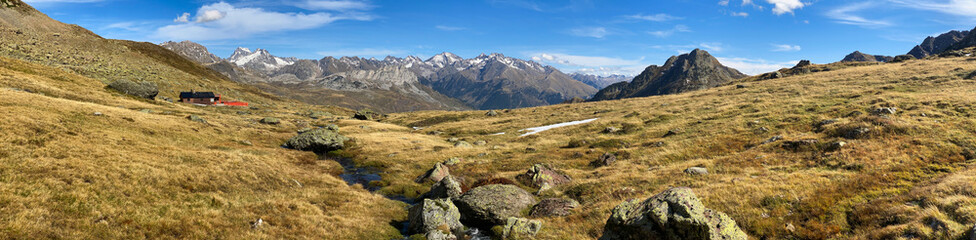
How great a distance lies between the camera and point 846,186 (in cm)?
1775

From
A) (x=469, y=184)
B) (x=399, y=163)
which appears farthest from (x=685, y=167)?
(x=399, y=163)

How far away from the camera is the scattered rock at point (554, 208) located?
2181cm

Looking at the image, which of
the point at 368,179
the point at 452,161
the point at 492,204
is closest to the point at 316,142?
the point at 368,179

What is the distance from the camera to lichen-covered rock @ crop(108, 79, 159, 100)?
79938 millimetres

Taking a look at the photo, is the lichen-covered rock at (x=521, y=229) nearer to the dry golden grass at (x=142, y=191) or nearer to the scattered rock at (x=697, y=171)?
the dry golden grass at (x=142, y=191)

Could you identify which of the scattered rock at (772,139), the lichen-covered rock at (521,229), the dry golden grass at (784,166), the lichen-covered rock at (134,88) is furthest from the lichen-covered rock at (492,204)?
the lichen-covered rock at (134,88)

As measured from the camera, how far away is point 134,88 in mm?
81312

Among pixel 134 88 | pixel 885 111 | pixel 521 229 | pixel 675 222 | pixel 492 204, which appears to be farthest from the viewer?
pixel 134 88

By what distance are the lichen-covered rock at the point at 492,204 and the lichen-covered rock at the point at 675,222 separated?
8832 millimetres

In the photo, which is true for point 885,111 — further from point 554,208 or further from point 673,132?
point 554,208

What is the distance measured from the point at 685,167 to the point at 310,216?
27837mm

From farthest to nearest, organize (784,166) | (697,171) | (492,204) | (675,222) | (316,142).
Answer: (316,142)
(697,171)
(784,166)
(492,204)
(675,222)

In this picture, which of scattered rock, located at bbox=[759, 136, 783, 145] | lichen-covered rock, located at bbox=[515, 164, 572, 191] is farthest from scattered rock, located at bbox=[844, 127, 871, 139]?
lichen-covered rock, located at bbox=[515, 164, 572, 191]

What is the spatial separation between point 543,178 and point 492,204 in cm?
893
